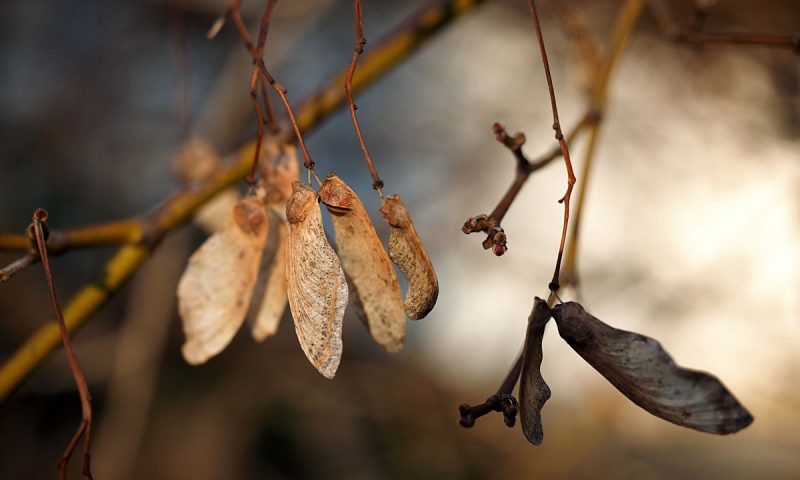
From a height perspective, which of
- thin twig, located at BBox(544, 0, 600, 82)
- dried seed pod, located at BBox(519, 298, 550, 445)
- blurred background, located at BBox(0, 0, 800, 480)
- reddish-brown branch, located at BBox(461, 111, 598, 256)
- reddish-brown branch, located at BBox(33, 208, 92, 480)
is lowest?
reddish-brown branch, located at BBox(33, 208, 92, 480)

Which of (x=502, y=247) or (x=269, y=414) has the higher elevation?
(x=269, y=414)

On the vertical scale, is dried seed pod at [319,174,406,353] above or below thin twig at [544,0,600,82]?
below

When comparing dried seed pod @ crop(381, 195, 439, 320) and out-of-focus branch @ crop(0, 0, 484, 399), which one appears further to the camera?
out-of-focus branch @ crop(0, 0, 484, 399)

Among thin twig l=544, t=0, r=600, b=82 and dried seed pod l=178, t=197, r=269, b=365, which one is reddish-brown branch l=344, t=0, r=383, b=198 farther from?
thin twig l=544, t=0, r=600, b=82

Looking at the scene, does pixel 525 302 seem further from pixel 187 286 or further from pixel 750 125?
pixel 187 286

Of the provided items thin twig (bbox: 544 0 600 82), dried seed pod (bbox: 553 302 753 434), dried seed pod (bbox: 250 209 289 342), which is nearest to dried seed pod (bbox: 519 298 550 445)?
dried seed pod (bbox: 553 302 753 434)

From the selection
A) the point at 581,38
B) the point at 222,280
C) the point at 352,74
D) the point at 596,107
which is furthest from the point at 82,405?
the point at 581,38

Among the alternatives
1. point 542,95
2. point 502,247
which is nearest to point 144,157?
point 542,95

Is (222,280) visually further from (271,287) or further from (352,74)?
(352,74)
